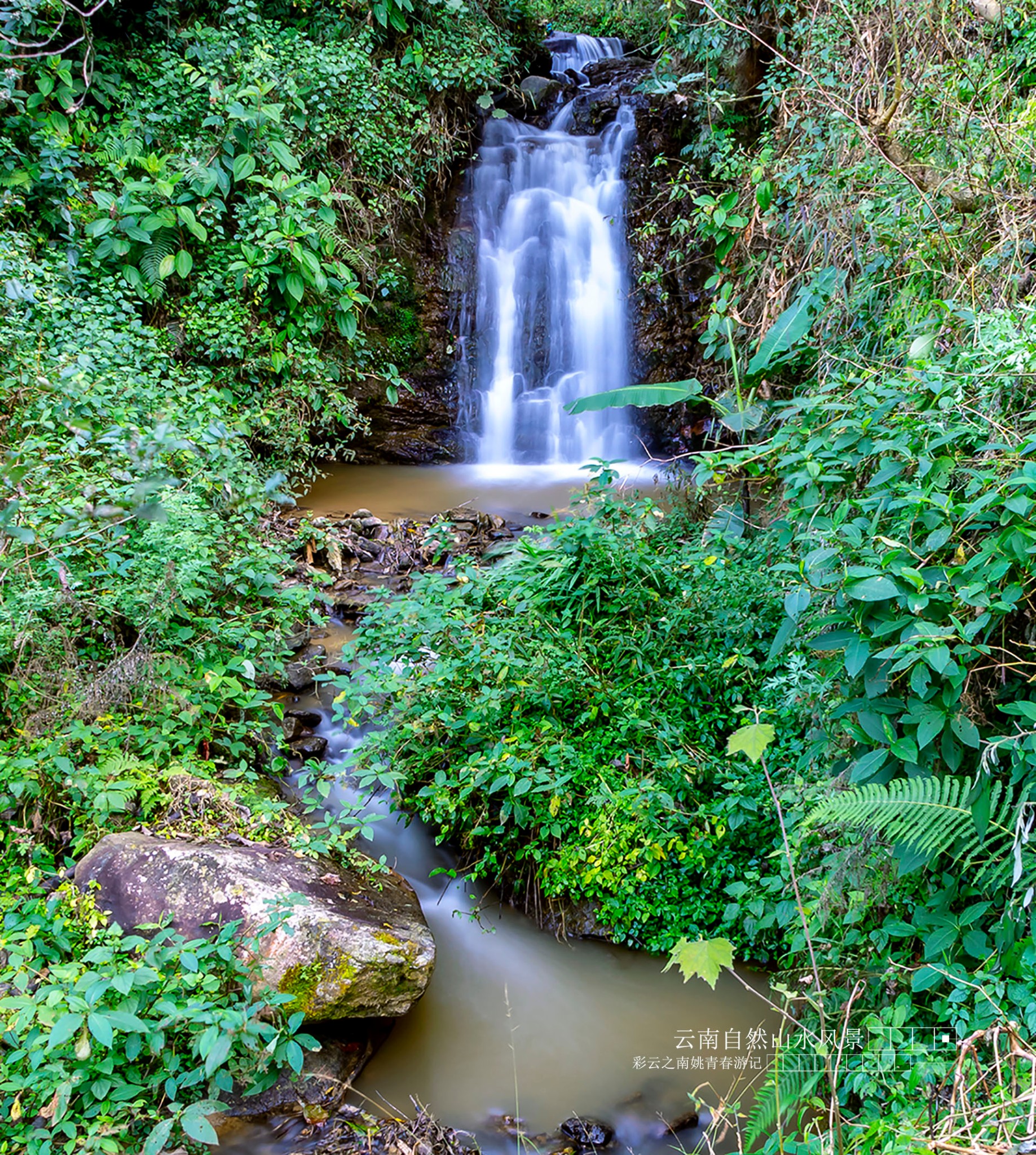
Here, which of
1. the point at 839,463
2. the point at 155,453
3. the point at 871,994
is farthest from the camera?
the point at 155,453

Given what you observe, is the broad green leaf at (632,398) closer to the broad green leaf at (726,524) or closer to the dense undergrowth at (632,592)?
the dense undergrowth at (632,592)

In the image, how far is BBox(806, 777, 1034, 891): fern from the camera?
2246mm

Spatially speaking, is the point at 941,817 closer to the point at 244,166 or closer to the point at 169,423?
the point at 169,423

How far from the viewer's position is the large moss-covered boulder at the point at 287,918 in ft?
9.76

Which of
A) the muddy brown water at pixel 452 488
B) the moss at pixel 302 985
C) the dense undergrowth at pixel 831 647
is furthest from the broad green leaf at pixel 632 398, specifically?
the muddy brown water at pixel 452 488

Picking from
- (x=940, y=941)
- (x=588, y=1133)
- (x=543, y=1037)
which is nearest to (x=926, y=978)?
(x=940, y=941)

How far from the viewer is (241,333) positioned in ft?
21.9

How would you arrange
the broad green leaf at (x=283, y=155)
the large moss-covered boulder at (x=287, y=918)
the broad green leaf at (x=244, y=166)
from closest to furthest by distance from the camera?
the large moss-covered boulder at (x=287, y=918), the broad green leaf at (x=244, y=166), the broad green leaf at (x=283, y=155)

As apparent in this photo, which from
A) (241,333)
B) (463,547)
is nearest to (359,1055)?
(463,547)

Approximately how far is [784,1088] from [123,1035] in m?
2.16

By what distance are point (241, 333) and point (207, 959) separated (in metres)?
5.31

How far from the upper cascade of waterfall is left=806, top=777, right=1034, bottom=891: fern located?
1121 cm

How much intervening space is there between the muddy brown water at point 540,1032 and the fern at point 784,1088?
1.30 ft

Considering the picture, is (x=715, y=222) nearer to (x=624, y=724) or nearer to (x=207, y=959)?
(x=624, y=724)
